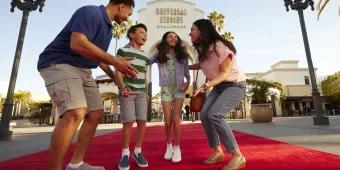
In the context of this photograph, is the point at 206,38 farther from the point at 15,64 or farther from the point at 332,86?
the point at 332,86

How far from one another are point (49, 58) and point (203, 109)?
1770 mm

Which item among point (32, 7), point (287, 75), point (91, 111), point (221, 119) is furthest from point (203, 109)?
point (287, 75)

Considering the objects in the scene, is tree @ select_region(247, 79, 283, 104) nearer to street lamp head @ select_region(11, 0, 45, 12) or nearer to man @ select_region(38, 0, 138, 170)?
street lamp head @ select_region(11, 0, 45, 12)

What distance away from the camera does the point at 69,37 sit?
88.1 inches

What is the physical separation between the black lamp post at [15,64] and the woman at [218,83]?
6.65 m

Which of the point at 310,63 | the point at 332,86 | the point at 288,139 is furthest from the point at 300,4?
the point at 332,86

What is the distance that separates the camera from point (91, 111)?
270 cm

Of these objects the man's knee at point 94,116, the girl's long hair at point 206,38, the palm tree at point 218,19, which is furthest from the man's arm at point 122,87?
the palm tree at point 218,19

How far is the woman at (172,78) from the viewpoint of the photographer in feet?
11.8

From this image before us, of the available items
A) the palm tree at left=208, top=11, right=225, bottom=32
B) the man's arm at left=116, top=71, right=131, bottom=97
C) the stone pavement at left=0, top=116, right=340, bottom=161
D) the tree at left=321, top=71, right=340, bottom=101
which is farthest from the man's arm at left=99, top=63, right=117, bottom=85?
the tree at left=321, top=71, right=340, bottom=101

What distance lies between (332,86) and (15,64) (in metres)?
42.6

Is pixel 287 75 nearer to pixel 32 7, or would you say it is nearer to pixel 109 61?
pixel 32 7

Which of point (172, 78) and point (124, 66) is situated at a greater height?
point (172, 78)

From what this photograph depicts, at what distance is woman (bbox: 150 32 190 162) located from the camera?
11.8ft
